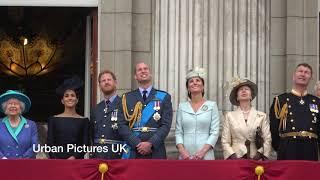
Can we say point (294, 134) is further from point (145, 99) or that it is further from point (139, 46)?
point (139, 46)

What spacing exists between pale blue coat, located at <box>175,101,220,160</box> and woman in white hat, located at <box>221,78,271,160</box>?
154mm

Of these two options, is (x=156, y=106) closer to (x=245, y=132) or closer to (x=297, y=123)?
(x=245, y=132)

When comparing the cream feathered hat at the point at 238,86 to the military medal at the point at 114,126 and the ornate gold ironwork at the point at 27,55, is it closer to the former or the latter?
the military medal at the point at 114,126

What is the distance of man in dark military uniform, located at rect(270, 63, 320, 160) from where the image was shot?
790 cm

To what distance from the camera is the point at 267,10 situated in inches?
409

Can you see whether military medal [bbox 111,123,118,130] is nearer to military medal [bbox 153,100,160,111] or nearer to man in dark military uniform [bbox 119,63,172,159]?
man in dark military uniform [bbox 119,63,172,159]

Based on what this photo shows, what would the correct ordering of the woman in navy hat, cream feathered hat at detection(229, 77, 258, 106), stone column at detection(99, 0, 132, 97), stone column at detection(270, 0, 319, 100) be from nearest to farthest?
the woman in navy hat, cream feathered hat at detection(229, 77, 258, 106), stone column at detection(99, 0, 132, 97), stone column at detection(270, 0, 319, 100)

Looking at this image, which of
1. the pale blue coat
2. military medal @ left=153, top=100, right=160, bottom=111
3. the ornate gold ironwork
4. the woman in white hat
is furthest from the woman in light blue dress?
the ornate gold ironwork

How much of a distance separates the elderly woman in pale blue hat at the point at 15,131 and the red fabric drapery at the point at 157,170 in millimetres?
700

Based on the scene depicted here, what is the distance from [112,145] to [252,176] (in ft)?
5.49

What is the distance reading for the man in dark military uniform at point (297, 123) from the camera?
25.9 feet

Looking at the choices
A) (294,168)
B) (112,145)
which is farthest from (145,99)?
(294,168)

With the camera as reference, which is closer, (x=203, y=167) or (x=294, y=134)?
(x=203, y=167)

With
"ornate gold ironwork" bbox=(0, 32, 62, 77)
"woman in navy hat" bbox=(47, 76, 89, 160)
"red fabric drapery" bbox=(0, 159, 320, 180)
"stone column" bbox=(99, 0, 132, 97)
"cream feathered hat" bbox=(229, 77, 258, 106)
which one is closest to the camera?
"red fabric drapery" bbox=(0, 159, 320, 180)
